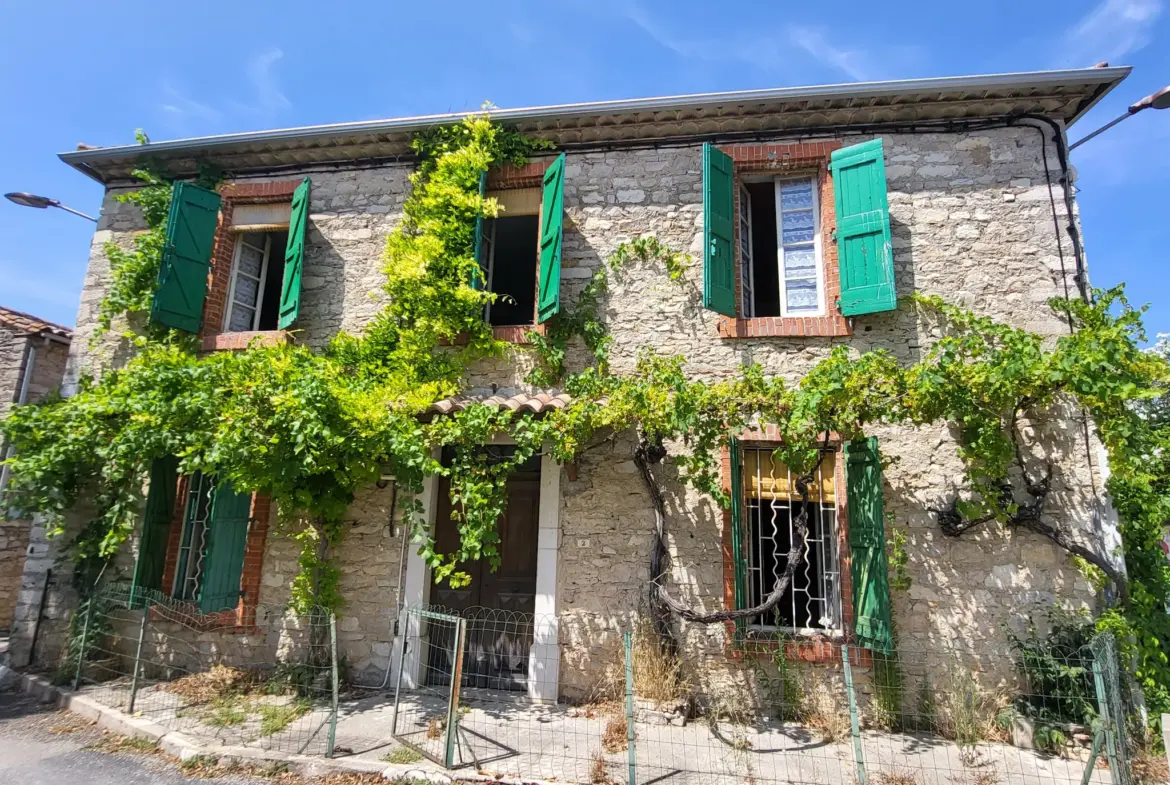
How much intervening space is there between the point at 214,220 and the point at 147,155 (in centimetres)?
132

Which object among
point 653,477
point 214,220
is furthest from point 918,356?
point 214,220

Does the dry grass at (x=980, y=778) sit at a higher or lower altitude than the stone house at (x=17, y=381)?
lower

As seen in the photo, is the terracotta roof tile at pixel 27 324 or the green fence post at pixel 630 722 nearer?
the green fence post at pixel 630 722

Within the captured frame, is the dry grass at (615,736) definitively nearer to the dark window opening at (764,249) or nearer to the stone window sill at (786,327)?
the stone window sill at (786,327)

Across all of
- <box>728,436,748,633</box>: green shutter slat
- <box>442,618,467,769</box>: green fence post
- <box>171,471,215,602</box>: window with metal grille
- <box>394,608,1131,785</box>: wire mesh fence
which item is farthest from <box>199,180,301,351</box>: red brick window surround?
<box>728,436,748,633</box>: green shutter slat

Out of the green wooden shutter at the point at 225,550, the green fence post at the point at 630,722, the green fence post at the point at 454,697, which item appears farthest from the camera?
the green wooden shutter at the point at 225,550

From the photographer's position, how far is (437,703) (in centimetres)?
579

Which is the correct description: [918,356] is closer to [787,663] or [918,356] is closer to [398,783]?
[787,663]

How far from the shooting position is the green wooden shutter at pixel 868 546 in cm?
534

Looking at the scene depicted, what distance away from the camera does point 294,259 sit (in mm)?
7203

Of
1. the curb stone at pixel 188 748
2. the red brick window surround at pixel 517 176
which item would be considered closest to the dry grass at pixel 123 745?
the curb stone at pixel 188 748

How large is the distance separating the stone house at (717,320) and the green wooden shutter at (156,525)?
0.10 ft

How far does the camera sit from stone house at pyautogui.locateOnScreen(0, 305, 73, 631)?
8.73m

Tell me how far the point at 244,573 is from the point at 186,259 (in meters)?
3.64
